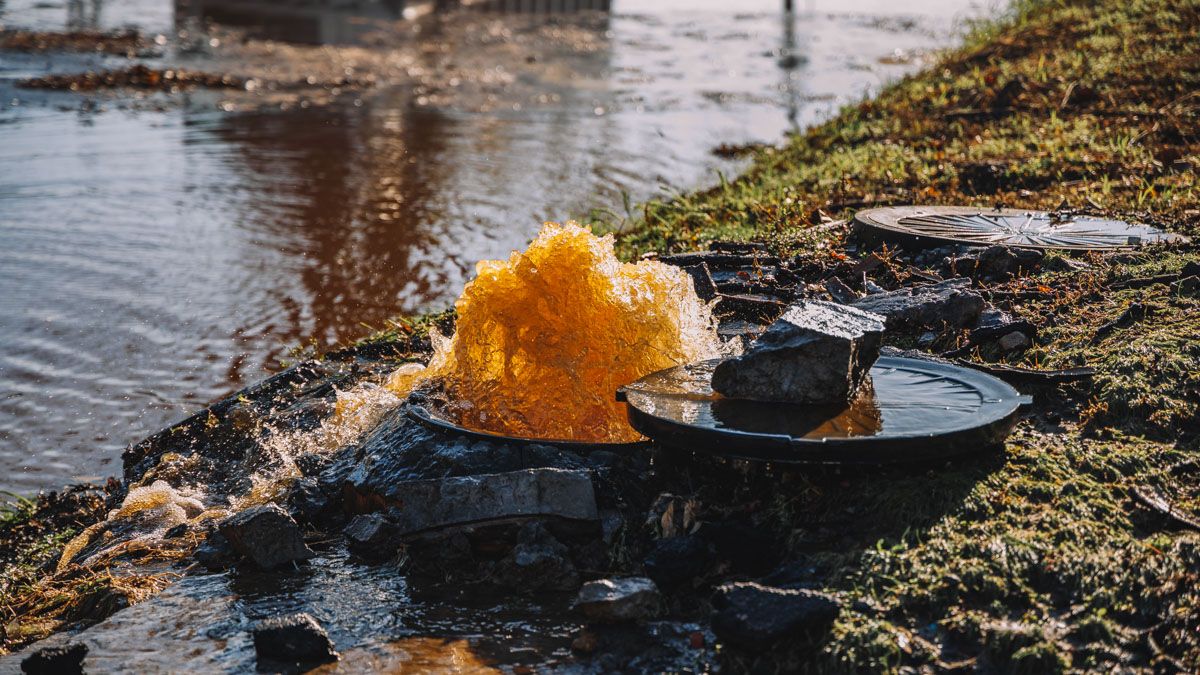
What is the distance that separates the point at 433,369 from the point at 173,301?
12.6ft

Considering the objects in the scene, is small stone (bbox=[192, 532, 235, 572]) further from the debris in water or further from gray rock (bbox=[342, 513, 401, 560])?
the debris in water

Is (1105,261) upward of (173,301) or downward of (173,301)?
upward

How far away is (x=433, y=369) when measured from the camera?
5961mm

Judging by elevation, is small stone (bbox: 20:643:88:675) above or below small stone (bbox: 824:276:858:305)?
below

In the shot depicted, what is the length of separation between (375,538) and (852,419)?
182 centimetres

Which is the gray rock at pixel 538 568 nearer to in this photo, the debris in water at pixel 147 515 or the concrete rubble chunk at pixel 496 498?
the concrete rubble chunk at pixel 496 498

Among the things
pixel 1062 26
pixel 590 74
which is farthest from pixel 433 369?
pixel 590 74

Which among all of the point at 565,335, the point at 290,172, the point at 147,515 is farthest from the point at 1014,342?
the point at 290,172

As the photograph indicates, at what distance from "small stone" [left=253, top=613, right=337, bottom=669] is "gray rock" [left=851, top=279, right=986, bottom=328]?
3.08m

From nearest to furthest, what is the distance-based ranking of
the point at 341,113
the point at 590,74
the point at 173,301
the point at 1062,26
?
the point at 173,301
the point at 1062,26
the point at 341,113
the point at 590,74

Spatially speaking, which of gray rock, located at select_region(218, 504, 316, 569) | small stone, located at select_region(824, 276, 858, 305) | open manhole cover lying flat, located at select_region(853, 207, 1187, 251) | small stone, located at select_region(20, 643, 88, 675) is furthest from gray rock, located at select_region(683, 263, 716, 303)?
small stone, located at select_region(20, 643, 88, 675)

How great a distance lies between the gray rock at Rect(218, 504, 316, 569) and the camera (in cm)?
441

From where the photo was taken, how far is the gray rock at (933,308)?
5.57 metres

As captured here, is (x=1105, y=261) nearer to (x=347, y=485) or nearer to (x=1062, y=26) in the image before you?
(x=347, y=485)
